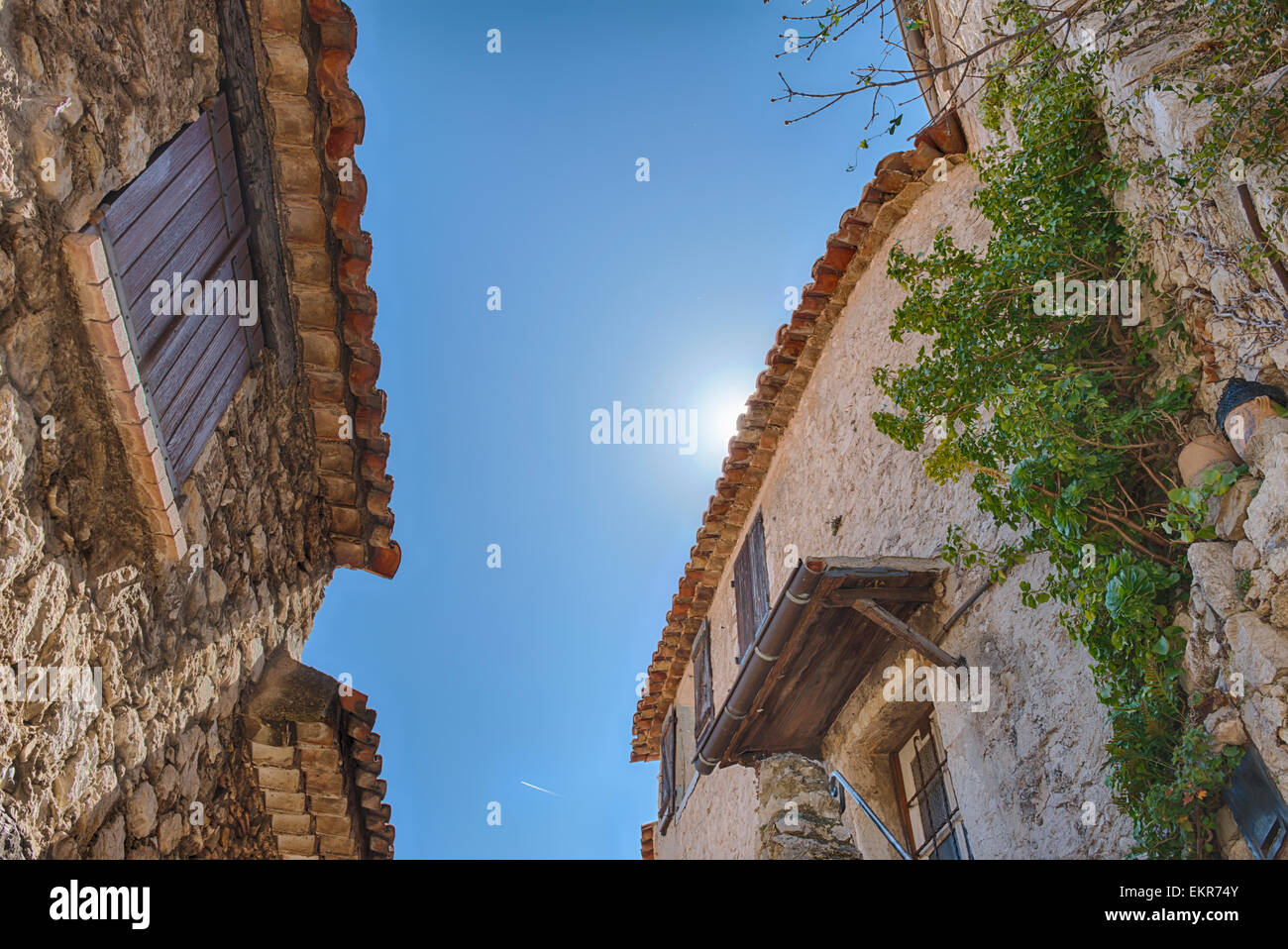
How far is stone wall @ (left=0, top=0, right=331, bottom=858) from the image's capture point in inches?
107

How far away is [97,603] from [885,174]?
557 cm

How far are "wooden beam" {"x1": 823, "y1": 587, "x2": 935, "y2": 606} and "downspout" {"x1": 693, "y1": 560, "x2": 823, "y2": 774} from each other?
0.16 meters

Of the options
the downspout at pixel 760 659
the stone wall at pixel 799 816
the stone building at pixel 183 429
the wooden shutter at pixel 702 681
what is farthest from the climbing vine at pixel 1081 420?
the wooden shutter at pixel 702 681

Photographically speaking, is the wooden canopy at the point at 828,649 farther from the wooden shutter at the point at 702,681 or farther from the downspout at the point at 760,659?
the wooden shutter at the point at 702,681

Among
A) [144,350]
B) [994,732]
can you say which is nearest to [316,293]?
[144,350]

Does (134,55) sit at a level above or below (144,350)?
above

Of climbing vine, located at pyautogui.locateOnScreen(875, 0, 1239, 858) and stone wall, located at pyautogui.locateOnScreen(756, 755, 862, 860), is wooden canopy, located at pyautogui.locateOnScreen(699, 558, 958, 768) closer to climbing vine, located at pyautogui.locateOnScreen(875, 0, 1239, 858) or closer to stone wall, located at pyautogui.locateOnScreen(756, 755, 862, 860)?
climbing vine, located at pyautogui.locateOnScreen(875, 0, 1239, 858)

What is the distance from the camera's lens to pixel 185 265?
12.2ft

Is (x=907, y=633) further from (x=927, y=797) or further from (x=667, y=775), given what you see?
(x=667, y=775)

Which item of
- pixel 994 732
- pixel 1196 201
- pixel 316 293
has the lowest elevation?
pixel 994 732

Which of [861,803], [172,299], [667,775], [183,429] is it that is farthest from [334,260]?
[667,775]
